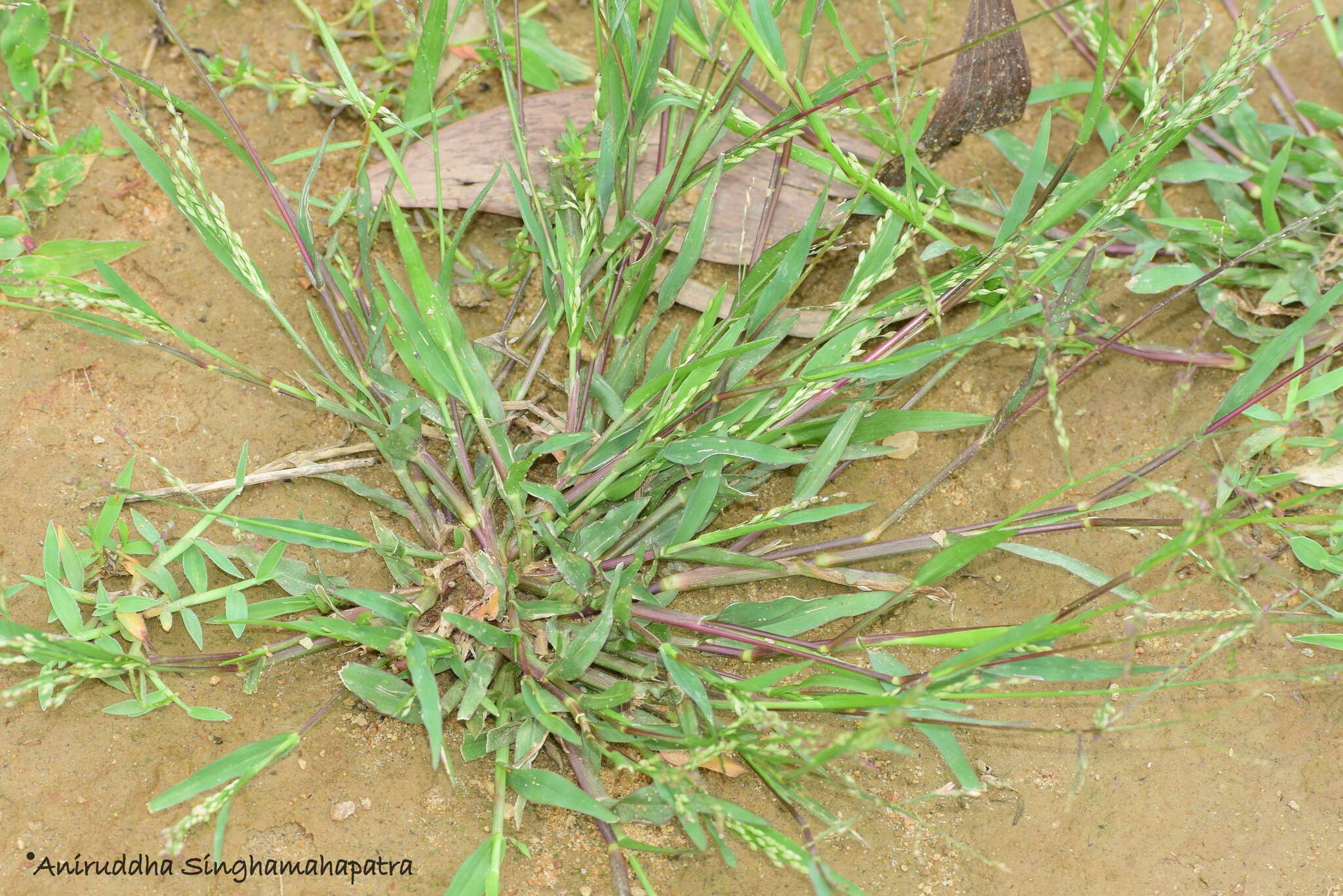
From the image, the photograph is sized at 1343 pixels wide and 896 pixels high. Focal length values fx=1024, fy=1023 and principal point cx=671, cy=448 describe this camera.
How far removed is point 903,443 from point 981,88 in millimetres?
757

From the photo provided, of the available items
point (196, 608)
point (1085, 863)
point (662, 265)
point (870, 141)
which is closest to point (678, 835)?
point (1085, 863)

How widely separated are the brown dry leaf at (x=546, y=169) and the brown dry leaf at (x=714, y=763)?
1035 mm

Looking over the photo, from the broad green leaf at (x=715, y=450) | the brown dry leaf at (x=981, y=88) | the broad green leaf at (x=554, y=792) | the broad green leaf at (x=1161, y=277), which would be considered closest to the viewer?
the broad green leaf at (x=554, y=792)

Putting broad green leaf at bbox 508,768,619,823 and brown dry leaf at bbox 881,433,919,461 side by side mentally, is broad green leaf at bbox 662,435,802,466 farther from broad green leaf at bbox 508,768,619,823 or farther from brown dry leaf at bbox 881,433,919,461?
broad green leaf at bbox 508,768,619,823

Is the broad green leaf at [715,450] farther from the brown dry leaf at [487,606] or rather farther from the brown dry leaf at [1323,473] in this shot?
the brown dry leaf at [1323,473]

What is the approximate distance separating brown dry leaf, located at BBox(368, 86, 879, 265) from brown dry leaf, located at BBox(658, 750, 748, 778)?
1.04 metres

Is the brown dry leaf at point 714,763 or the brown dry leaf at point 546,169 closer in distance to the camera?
the brown dry leaf at point 714,763

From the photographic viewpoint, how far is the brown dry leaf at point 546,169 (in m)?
2.22

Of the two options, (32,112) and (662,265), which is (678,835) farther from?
(32,112)

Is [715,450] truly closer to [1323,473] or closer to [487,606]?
[487,606]

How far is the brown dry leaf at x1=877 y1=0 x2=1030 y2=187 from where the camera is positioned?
2023 millimetres

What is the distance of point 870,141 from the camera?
2301 mm

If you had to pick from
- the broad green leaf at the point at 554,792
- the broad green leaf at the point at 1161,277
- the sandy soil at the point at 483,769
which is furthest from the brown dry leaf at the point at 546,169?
the broad green leaf at the point at 554,792

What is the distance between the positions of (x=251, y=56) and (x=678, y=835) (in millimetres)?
1970
